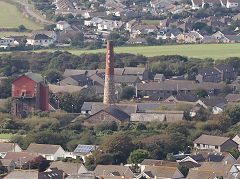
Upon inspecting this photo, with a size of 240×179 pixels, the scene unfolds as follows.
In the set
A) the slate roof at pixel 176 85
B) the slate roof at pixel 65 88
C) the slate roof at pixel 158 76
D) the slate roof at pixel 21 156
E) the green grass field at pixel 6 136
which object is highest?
the slate roof at pixel 21 156

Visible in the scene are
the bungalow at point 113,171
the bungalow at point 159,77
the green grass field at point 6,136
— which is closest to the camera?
the bungalow at point 113,171

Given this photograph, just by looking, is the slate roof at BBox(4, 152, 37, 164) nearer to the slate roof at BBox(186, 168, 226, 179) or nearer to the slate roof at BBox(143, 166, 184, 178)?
the slate roof at BBox(143, 166, 184, 178)

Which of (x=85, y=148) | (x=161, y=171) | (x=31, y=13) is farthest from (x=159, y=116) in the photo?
(x=31, y=13)

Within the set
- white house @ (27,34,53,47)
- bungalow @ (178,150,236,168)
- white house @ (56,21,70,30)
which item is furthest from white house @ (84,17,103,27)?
bungalow @ (178,150,236,168)

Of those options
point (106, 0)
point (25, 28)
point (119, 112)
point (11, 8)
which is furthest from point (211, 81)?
point (106, 0)

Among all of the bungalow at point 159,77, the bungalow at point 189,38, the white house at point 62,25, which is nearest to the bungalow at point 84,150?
the bungalow at point 159,77

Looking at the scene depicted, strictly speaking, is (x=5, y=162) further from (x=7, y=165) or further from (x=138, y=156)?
(x=138, y=156)

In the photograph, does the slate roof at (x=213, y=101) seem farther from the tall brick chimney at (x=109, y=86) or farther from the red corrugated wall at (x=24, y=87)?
the red corrugated wall at (x=24, y=87)
